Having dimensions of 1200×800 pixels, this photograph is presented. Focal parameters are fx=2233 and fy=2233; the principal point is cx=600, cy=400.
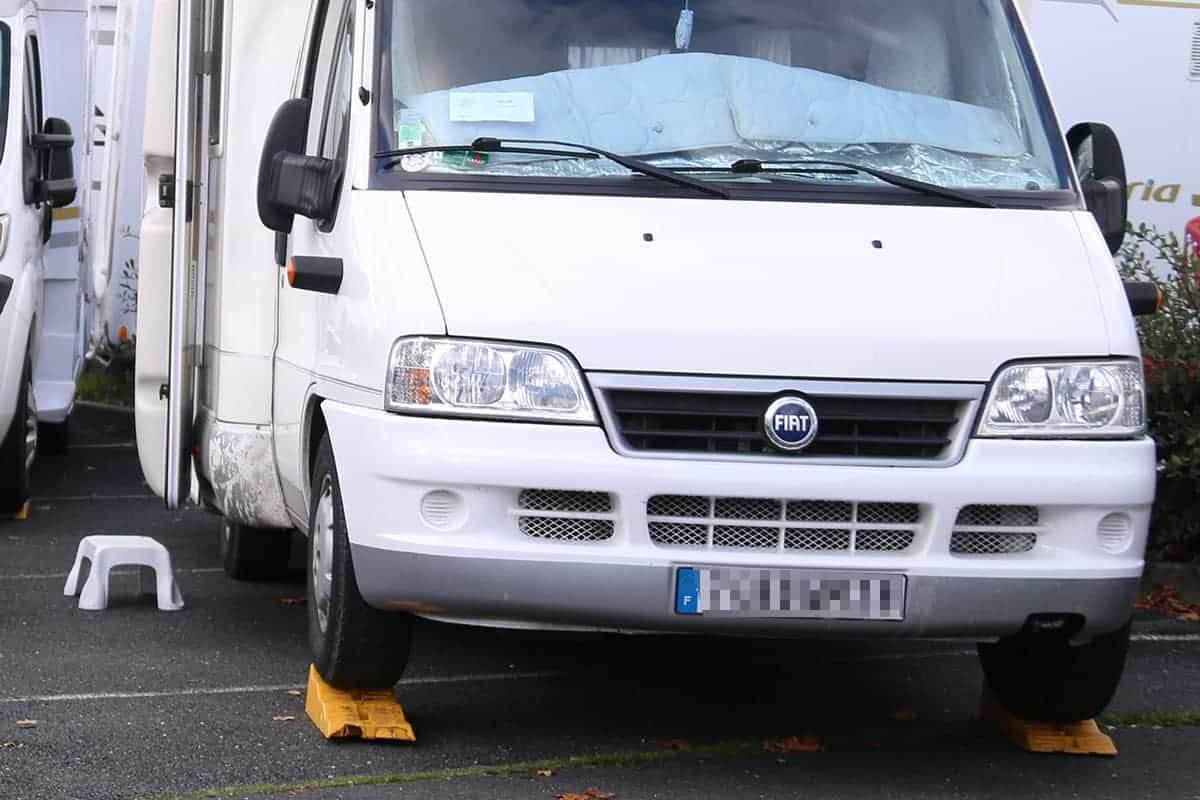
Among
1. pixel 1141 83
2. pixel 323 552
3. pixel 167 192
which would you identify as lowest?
pixel 323 552

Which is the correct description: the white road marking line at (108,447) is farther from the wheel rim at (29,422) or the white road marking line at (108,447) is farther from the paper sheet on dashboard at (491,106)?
the paper sheet on dashboard at (491,106)

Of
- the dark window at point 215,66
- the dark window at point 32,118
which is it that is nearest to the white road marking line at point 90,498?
the dark window at point 32,118

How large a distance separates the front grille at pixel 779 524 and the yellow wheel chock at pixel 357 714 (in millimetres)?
1057

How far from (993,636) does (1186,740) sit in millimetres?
1197

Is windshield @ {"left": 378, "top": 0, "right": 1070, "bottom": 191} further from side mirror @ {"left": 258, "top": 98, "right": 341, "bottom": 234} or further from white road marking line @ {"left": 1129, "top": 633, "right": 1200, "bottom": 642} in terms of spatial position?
white road marking line @ {"left": 1129, "top": 633, "right": 1200, "bottom": 642}

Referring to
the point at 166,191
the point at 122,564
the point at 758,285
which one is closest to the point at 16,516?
the point at 122,564

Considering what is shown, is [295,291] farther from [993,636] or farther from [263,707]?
[993,636]

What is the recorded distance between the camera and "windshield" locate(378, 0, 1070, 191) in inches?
241

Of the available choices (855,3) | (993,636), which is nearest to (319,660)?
(993,636)

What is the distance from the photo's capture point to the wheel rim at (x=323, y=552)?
6.16m

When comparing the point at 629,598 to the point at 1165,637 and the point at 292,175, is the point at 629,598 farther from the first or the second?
the point at 1165,637

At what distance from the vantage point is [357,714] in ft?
20.1

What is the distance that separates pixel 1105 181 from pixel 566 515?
2108mm

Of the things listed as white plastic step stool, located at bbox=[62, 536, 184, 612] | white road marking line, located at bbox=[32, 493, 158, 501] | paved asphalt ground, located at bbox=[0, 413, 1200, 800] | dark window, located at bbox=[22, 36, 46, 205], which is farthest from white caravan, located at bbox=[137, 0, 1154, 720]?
white road marking line, located at bbox=[32, 493, 158, 501]
